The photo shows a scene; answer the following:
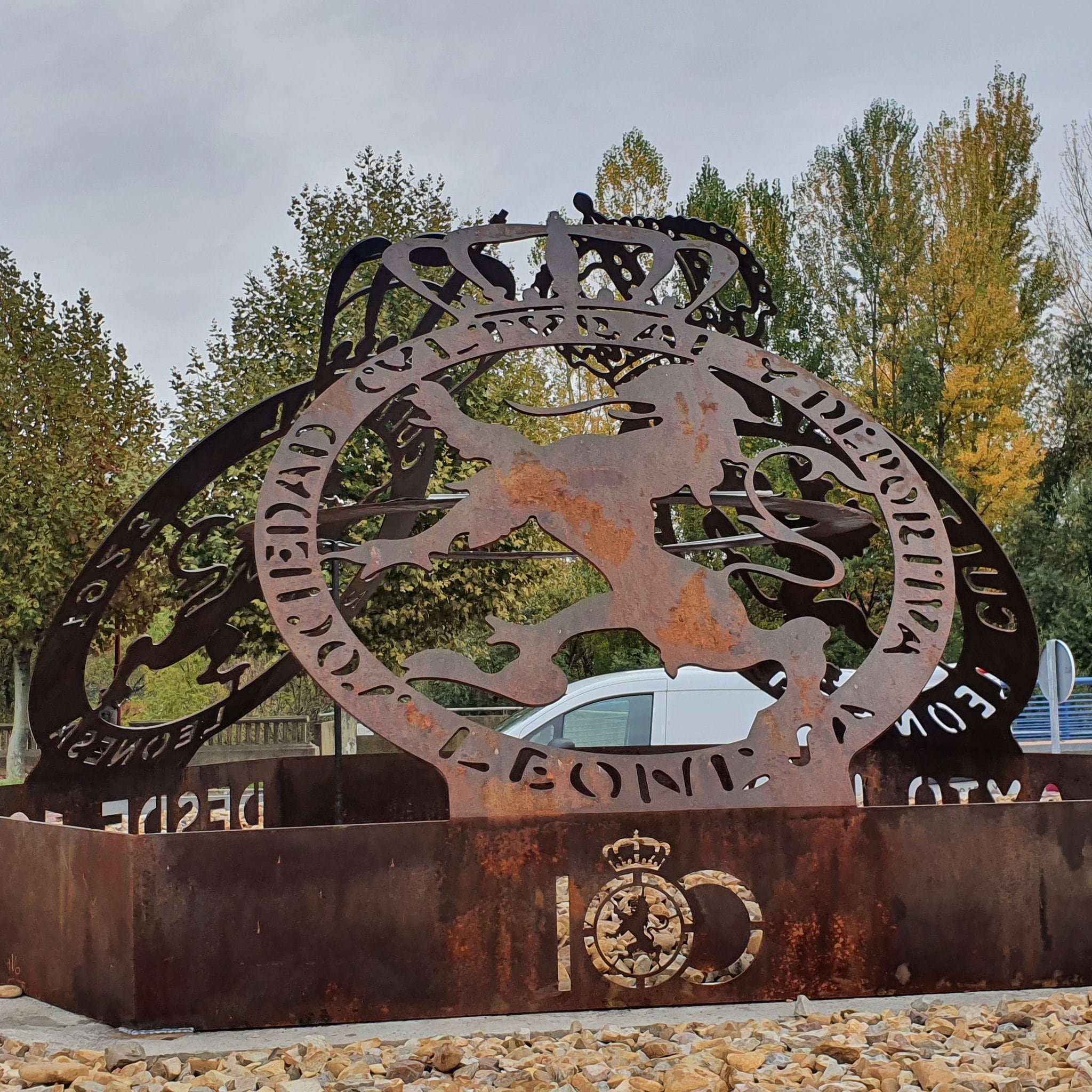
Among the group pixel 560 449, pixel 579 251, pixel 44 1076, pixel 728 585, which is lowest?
pixel 44 1076

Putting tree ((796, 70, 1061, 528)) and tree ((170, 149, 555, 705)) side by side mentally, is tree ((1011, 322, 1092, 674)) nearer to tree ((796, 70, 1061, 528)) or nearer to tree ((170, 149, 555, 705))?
tree ((796, 70, 1061, 528))

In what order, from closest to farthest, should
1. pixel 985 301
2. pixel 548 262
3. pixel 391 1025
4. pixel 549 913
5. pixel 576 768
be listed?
pixel 391 1025, pixel 549 913, pixel 576 768, pixel 548 262, pixel 985 301

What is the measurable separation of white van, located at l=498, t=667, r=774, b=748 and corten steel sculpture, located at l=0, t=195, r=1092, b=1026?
3.42m

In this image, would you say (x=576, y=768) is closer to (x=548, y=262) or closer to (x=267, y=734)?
(x=548, y=262)

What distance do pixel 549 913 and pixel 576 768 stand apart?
0.55m

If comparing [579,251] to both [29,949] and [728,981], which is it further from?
[29,949]

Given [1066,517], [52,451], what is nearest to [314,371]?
[52,451]

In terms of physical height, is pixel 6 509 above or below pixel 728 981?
above

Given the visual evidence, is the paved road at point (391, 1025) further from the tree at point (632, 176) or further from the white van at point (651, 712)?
the tree at point (632, 176)

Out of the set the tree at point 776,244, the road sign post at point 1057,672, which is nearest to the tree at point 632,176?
the tree at point 776,244

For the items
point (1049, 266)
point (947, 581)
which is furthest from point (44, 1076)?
point (1049, 266)

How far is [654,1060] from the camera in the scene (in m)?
3.61

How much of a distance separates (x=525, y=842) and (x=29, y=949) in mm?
1796

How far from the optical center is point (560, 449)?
465 cm
